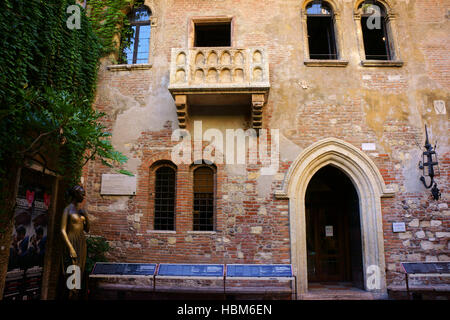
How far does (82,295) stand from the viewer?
22.3 ft

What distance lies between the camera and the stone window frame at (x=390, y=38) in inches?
325

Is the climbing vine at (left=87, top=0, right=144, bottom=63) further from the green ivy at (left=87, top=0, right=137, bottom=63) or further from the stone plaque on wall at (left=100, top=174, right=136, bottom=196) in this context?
the stone plaque on wall at (left=100, top=174, right=136, bottom=196)

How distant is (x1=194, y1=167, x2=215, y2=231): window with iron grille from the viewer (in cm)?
788

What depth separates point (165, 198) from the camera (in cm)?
802

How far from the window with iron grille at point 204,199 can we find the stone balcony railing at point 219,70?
6.98ft

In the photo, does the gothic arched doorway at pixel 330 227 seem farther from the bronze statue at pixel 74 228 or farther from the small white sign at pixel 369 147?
the bronze statue at pixel 74 228

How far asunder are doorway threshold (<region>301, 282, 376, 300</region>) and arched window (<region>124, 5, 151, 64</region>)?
7411 millimetres

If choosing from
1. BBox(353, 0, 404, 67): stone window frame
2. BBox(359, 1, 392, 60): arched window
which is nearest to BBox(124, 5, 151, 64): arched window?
BBox(353, 0, 404, 67): stone window frame

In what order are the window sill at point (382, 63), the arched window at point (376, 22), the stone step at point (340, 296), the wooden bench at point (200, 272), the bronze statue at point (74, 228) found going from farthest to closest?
1. the arched window at point (376, 22)
2. the window sill at point (382, 63)
3. the stone step at point (340, 296)
4. the wooden bench at point (200, 272)
5. the bronze statue at point (74, 228)

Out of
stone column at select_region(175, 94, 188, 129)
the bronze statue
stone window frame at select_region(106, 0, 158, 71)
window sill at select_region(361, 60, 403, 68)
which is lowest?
the bronze statue

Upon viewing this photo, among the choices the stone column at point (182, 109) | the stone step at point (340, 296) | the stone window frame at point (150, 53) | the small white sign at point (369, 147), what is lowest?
the stone step at point (340, 296)

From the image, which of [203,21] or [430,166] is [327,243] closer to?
[430,166]

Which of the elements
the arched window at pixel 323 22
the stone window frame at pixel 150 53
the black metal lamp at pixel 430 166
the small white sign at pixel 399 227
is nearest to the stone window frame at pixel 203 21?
the stone window frame at pixel 150 53
